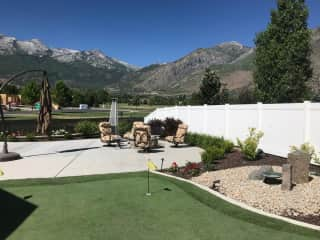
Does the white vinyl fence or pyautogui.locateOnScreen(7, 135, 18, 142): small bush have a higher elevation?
the white vinyl fence

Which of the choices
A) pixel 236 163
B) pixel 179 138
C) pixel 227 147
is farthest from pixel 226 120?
pixel 236 163

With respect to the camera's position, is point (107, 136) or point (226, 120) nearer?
point (226, 120)

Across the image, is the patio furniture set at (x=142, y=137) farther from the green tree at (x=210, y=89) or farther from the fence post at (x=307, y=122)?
the green tree at (x=210, y=89)

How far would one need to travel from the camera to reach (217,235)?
462 cm

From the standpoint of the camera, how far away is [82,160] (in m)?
11.9

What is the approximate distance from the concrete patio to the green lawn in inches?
87.7

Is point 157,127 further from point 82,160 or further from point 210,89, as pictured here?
point 210,89

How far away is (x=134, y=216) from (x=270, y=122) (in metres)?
7.75

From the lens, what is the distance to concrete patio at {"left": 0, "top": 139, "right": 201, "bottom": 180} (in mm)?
9828

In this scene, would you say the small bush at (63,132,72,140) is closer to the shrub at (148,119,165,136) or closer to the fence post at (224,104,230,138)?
the shrub at (148,119,165,136)

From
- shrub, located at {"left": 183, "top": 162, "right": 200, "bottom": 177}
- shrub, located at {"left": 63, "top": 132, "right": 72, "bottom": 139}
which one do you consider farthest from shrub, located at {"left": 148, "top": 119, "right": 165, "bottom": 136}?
shrub, located at {"left": 183, "top": 162, "right": 200, "bottom": 177}

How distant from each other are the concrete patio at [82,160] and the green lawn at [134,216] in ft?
7.31

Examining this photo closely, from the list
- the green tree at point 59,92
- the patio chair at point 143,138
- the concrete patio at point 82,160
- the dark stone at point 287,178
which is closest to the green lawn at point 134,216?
the dark stone at point 287,178

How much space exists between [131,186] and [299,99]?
15.1 m
